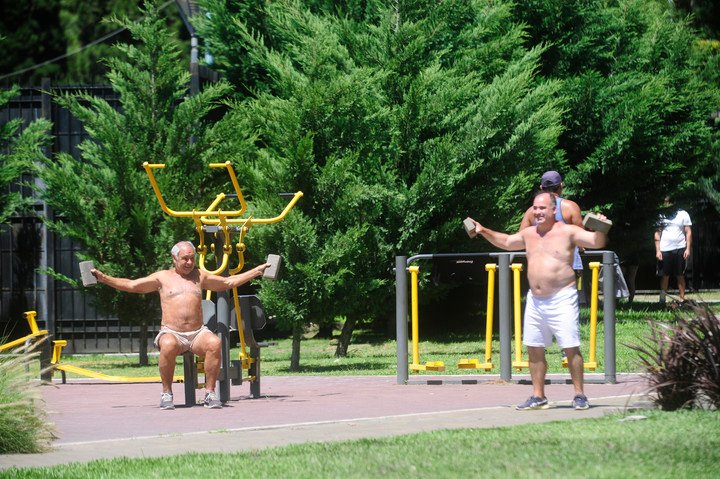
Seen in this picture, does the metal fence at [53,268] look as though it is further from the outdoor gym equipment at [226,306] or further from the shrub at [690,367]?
the shrub at [690,367]

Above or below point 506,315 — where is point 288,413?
below

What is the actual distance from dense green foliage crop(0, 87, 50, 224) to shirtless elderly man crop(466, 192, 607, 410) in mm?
8979

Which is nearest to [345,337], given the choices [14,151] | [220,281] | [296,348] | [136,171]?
[296,348]

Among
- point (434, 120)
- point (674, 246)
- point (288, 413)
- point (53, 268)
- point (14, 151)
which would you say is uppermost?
point (434, 120)

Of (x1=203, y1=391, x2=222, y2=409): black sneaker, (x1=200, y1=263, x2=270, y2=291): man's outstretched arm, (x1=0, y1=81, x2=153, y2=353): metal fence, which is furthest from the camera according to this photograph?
(x1=0, y1=81, x2=153, y2=353): metal fence

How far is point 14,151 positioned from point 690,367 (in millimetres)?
11343

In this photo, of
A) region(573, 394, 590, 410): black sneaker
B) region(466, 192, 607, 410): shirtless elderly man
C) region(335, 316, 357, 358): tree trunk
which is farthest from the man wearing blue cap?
region(335, 316, 357, 358): tree trunk

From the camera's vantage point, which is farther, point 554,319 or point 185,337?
point 185,337

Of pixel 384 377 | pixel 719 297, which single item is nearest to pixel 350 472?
pixel 384 377

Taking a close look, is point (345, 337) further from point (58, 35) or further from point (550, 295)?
point (58, 35)

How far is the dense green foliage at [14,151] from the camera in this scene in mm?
17250

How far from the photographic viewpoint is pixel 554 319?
9734 millimetres

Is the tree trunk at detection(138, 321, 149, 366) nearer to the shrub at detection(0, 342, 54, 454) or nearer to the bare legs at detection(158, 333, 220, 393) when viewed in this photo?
the bare legs at detection(158, 333, 220, 393)

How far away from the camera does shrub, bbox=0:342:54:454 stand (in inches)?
318
